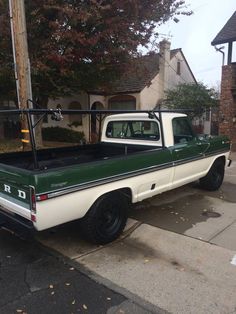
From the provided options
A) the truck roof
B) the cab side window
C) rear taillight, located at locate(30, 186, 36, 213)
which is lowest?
rear taillight, located at locate(30, 186, 36, 213)

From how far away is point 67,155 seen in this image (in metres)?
5.54

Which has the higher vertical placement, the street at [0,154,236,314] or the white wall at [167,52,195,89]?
the white wall at [167,52,195,89]

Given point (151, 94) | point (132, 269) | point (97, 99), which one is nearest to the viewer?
point (132, 269)

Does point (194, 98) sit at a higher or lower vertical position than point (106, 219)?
higher

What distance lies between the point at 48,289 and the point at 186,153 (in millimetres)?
3300

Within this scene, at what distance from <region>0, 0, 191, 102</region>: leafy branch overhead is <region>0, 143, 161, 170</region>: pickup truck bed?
174 inches

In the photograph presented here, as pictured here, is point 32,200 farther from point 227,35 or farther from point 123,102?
point 123,102

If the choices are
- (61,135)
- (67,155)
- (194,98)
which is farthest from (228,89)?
(61,135)

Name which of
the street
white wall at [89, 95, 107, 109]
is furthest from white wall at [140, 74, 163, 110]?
the street

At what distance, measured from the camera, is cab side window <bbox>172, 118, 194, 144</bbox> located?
5.51 meters

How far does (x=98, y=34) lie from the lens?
9.69m

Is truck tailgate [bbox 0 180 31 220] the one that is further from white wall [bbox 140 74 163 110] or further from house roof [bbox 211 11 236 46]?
white wall [bbox 140 74 163 110]

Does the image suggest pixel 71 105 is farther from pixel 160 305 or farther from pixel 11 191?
pixel 160 305

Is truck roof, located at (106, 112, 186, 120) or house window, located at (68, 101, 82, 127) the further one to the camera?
house window, located at (68, 101, 82, 127)
